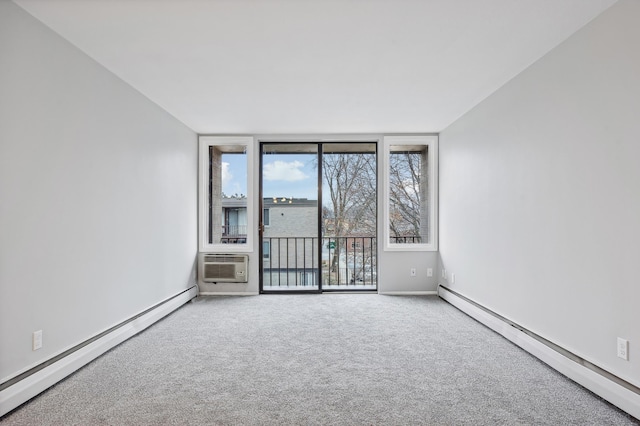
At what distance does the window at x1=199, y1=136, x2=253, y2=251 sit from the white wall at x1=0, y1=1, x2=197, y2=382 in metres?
1.35

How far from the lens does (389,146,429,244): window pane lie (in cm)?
528

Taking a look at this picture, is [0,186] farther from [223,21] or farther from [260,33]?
[260,33]

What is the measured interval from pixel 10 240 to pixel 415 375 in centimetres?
278

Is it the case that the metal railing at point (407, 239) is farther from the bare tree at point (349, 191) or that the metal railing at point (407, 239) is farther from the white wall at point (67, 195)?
the white wall at point (67, 195)

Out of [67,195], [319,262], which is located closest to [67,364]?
[67,195]

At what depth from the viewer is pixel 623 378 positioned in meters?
2.05

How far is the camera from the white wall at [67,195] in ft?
6.80

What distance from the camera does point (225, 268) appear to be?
5.04 m

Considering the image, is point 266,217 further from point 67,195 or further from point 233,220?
point 67,195

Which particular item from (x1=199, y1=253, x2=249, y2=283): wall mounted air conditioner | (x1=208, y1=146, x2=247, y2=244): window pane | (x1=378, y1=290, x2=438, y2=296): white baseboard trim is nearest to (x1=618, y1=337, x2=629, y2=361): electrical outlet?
(x1=378, y1=290, x2=438, y2=296): white baseboard trim

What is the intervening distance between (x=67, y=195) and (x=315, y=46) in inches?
84.0

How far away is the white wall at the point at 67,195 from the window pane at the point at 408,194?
10.8ft

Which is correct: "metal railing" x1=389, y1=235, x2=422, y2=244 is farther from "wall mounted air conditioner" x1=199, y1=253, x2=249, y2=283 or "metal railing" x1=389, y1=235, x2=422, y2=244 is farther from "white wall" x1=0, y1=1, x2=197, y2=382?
"white wall" x1=0, y1=1, x2=197, y2=382

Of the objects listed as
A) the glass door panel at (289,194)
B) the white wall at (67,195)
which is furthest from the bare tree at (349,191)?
the white wall at (67,195)
